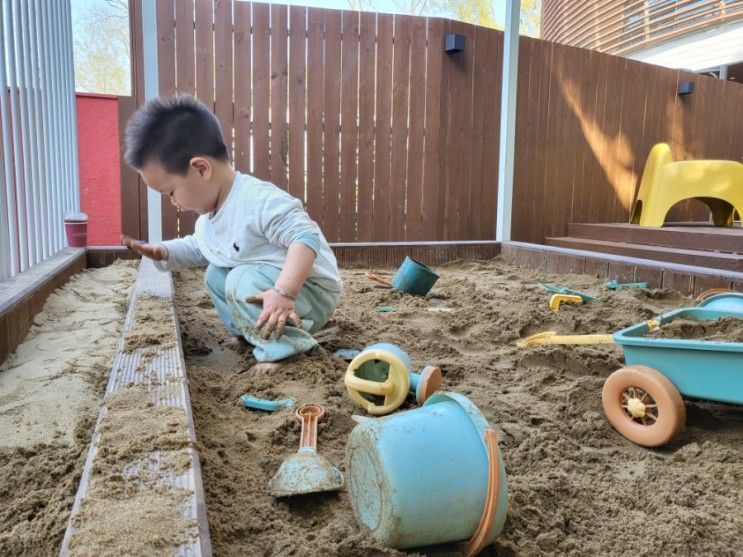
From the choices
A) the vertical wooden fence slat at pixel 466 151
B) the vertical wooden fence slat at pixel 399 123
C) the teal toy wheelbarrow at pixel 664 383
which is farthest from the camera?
the vertical wooden fence slat at pixel 466 151

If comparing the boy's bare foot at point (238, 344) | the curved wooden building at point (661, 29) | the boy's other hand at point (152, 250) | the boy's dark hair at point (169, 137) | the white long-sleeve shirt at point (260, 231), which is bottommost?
the boy's bare foot at point (238, 344)

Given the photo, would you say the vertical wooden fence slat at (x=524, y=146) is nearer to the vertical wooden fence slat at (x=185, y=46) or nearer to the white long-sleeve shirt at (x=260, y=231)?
the vertical wooden fence slat at (x=185, y=46)

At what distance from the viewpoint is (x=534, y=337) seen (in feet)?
6.34

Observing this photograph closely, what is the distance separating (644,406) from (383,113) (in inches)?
163

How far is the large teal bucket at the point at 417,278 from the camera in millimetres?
2826

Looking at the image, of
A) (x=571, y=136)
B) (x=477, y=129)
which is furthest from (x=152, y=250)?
(x=571, y=136)

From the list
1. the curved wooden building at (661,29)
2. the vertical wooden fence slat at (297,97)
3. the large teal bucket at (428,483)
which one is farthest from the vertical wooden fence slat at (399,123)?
the curved wooden building at (661,29)

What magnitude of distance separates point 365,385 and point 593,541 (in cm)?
57

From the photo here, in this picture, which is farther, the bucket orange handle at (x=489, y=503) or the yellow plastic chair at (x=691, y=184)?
the yellow plastic chair at (x=691, y=184)

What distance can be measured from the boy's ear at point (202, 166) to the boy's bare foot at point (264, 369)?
2.01 ft

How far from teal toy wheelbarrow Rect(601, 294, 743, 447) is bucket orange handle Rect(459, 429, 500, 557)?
582mm

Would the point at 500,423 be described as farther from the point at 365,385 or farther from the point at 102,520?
the point at 102,520

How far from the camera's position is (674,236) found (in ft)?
14.7

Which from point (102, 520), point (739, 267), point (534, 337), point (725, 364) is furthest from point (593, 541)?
point (739, 267)
